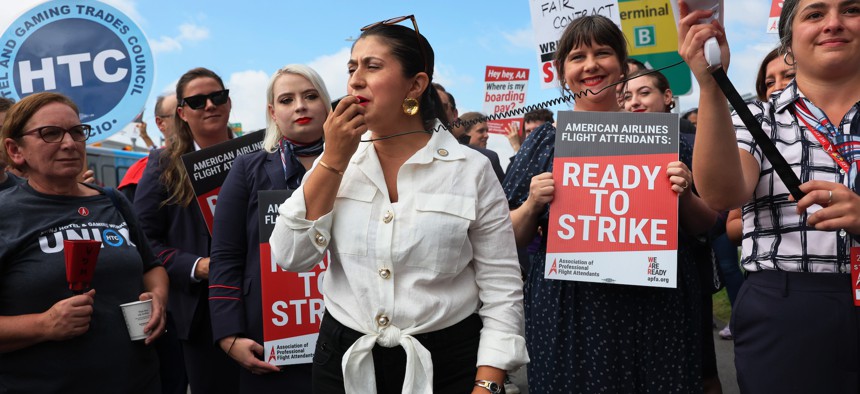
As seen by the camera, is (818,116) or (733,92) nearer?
(733,92)

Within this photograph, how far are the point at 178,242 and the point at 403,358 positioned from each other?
7.19 feet

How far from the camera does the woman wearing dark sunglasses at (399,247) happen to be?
2.18 meters

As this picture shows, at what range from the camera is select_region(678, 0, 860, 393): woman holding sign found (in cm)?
213

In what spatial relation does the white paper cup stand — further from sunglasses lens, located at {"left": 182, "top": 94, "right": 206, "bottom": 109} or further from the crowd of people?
sunglasses lens, located at {"left": 182, "top": 94, "right": 206, "bottom": 109}

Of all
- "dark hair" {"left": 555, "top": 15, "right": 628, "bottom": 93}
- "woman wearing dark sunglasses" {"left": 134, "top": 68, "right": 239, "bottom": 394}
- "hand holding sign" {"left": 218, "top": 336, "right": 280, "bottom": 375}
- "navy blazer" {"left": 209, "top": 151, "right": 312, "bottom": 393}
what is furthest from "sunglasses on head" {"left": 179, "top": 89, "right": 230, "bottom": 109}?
"dark hair" {"left": 555, "top": 15, "right": 628, "bottom": 93}

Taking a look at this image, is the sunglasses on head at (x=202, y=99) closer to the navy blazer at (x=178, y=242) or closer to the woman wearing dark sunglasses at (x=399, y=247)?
the navy blazer at (x=178, y=242)

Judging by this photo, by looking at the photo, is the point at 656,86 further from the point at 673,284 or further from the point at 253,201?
the point at 253,201

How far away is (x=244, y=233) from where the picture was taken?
3285 mm

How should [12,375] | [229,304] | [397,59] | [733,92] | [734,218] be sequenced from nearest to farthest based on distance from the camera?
[733,92] < [397,59] < [12,375] < [229,304] < [734,218]

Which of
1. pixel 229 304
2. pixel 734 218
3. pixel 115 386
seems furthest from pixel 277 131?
pixel 734 218

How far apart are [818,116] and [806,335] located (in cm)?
66

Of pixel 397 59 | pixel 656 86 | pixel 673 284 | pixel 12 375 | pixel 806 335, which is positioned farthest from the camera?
pixel 656 86

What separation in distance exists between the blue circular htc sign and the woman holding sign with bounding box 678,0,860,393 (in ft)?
14.8

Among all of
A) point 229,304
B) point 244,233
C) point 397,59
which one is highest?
point 397,59
